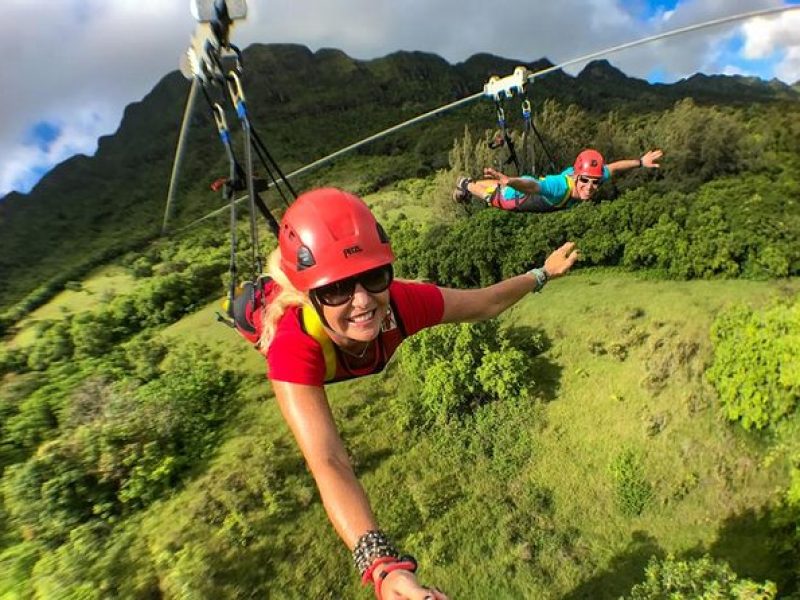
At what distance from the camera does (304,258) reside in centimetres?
318

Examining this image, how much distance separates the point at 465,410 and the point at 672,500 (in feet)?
20.9

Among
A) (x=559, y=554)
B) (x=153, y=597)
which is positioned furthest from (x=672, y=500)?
(x=153, y=597)

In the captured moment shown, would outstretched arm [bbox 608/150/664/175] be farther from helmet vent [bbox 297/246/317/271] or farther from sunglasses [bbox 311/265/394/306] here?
helmet vent [bbox 297/246/317/271]

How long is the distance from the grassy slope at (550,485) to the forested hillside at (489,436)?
6cm

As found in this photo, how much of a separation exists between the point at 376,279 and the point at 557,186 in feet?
25.2

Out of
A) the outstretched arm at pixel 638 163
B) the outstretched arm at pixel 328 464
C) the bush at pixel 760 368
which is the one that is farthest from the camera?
the bush at pixel 760 368

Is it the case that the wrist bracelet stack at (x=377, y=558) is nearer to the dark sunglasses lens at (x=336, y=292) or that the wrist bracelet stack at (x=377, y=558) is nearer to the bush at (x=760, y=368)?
the dark sunglasses lens at (x=336, y=292)

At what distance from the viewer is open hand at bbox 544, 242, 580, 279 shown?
15.6 feet

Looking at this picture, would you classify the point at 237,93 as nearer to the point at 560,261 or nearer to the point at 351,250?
the point at 351,250

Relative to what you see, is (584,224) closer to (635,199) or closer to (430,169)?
(635,199)

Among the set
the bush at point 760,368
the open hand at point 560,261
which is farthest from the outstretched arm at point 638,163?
the bush at point 760,368

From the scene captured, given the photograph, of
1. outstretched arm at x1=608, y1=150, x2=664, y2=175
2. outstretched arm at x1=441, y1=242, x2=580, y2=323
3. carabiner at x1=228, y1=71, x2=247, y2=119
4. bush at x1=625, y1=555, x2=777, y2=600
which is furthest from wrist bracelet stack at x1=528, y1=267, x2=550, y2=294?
bush at x1=625, y1=555, x2=777, y2=600

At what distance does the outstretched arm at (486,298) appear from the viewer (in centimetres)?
423

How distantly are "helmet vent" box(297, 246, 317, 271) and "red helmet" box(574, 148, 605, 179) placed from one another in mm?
7820
